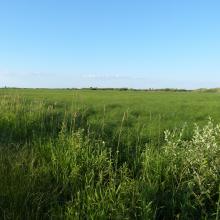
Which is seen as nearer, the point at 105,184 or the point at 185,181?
the point at 185,181

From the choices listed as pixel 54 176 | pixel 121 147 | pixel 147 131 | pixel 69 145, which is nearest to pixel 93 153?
pixel 69 145

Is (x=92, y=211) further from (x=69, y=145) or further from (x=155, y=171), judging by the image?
(x=69, y=145)

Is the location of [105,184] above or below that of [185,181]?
below

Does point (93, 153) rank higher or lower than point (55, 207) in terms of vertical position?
higher

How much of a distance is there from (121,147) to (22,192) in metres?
4.21

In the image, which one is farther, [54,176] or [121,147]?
[121,147]

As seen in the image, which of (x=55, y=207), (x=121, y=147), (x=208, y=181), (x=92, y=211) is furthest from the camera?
(x=121, y=147)

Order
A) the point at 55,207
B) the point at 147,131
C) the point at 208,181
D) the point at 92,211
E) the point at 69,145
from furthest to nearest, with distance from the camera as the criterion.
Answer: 1. the point at 147,131
2. the point at 69,145
3. the point at 208,181
4. the point at 55,207
5. the point at 92,211

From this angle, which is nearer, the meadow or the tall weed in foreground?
the meadow

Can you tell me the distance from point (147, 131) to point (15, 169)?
7.18 m

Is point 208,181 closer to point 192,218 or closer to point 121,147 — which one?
point 192,218

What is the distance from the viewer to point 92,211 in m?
6.75

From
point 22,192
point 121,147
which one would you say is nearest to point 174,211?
point 22,192

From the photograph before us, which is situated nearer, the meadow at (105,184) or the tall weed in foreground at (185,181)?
the meadow at (105,184)
